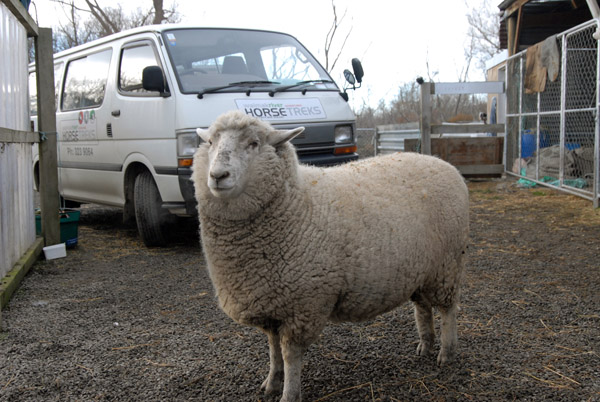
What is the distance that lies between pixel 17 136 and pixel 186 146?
148cm

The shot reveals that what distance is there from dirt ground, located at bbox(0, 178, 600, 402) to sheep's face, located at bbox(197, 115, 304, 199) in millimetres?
1112

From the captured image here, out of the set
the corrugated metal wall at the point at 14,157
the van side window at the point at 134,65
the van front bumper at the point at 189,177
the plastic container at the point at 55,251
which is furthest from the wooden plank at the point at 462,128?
the corrugated metal wall at the point at 14,157

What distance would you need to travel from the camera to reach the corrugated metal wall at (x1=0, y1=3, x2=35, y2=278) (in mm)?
4324

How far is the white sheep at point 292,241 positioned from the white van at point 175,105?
263 cm

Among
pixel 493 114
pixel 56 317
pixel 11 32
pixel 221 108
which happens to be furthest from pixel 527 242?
pixel 493 114

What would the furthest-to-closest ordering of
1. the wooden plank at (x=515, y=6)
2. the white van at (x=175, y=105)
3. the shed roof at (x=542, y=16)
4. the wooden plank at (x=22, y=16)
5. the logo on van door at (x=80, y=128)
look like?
the shed roof at (x=542, y=16)
the wooden plank at (x=515, y=6)
the logo on van door at (x=80, y=128)
the white van at (x=175, y=105)
the wooden plank at (x=22, y=16)

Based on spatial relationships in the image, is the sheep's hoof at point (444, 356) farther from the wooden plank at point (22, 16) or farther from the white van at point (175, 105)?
→ the wooden plank at point (22, 16)

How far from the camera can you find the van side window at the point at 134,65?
18.9ft

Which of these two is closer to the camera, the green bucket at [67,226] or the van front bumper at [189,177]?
the van front bumper at [189,177]

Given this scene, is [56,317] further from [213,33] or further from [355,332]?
[213,33]

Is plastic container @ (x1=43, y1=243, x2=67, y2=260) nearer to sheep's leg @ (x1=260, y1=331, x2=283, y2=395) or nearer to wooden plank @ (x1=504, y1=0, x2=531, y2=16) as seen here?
sheep's leg @ (x1=260, y1=331, x2=283, y2=395)

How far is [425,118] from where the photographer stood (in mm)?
10734

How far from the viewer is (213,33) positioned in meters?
5.93

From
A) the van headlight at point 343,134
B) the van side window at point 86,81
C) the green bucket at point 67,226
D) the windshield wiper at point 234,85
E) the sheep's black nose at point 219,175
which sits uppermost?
the van side window at point 86,81
